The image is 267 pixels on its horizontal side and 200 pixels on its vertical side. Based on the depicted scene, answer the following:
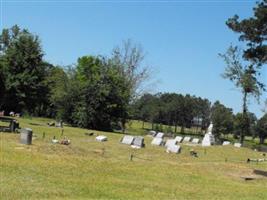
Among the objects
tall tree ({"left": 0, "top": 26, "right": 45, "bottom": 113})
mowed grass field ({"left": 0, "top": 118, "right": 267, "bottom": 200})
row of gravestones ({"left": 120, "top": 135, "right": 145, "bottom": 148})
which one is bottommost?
mowed grass field ({"left": 0, "top": 118, "right": 267, "bottom": 200})

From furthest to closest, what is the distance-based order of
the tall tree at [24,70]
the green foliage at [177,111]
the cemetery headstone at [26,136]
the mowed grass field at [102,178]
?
1. the green foliage at [177,111]
2. the tall tree at [24,70]
3. the cemetery headstone at [26,136]
4. the mowed grass field at [102,178]

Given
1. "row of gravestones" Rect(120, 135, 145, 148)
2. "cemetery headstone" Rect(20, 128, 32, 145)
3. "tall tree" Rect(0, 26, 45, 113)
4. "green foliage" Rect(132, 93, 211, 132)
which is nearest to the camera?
"cemetery headstone" Rect(20, 128, 32, 145)

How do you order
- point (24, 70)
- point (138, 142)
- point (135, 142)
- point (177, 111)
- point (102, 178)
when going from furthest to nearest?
1. point (177, 111)
2. point (24, 70)
3. point (135, 142)
4. point (138, 142)
5. point (102, 178)

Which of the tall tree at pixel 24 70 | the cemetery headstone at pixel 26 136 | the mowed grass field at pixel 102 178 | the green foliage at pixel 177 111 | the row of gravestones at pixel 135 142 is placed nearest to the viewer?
the mowed grass field at pixel 102 178

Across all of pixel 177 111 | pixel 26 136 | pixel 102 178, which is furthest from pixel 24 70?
pixel 177 111

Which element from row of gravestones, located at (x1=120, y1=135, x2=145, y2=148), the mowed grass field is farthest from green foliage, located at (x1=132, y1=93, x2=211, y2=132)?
the mowed grass field

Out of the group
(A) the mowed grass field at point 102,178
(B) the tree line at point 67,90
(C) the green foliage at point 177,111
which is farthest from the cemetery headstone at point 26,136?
(C) the green foliage at point 177,111

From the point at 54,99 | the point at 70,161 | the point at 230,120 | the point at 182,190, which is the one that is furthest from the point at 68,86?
the point at 230,120

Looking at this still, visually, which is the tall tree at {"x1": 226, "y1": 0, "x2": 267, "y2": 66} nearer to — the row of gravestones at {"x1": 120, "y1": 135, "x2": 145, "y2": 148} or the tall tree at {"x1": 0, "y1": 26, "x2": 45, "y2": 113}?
the row of gravestones at {"x1": 120, "y1": 135, "x2": 145, "y2": 148}

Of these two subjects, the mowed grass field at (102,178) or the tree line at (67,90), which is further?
the tree line at (67,90)

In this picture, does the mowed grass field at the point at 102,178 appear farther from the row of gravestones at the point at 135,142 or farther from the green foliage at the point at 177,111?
the green foliage at the point at 177,111

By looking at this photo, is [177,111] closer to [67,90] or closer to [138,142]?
[67,90]

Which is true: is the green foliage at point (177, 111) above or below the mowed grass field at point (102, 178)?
above

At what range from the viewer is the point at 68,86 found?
152 ft
